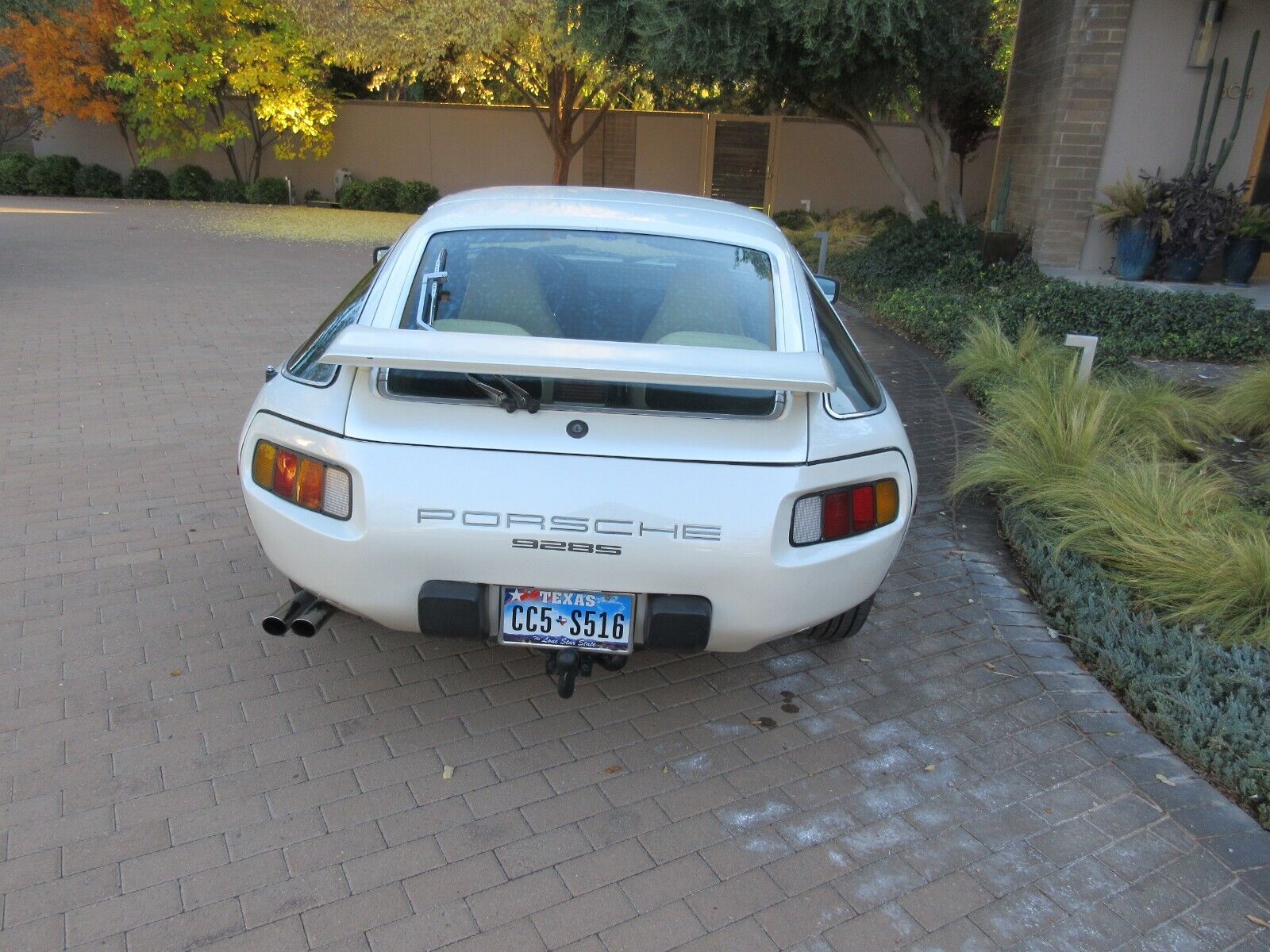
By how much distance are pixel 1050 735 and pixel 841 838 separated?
1.04 m

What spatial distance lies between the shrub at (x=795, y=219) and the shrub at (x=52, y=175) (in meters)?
17.1

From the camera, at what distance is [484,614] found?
2961mm

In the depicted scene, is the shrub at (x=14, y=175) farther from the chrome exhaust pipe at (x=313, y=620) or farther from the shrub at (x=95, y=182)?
the chrome exhaust pipe at (x=313, y=620)

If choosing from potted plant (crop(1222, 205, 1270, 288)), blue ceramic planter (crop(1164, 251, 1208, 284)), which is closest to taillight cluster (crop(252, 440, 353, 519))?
blue ceramic planter (crop(1164, 251, 1208, 284))

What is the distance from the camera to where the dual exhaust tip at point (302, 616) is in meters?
3.07

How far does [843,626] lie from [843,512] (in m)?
0.83

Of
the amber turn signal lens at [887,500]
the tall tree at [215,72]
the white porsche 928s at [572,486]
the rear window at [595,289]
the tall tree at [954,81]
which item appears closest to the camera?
the white porsche 928s at [572,486]

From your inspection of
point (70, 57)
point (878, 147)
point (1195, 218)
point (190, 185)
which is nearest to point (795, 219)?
point (878, 147)

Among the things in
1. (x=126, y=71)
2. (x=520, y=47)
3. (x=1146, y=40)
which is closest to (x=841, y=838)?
(x=1146, y=40)

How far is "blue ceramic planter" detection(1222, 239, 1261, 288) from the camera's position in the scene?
10320 millimetres

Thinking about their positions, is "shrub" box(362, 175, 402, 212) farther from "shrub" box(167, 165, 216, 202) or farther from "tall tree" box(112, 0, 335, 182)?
"shrub" box(167, 165, 216, 202)

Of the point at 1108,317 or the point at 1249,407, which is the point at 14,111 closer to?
the point at 1108,317

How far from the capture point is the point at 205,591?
165 inches

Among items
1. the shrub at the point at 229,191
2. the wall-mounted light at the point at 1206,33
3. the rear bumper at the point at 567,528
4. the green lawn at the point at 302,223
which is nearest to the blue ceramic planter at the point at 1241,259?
the wall-mounted light at the point at 1206,33
